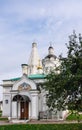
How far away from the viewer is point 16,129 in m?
25.2

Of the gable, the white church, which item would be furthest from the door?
the gable

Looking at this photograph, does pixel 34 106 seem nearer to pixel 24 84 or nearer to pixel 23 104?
pixel 23 104

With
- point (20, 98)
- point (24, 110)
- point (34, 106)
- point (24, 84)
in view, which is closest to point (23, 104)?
point (24, 110)

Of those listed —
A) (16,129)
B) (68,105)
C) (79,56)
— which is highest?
(79,56)

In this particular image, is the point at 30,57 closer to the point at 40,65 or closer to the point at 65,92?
the point at 40,65

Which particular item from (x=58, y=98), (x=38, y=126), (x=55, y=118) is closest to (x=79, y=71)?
(x=58, y=98)

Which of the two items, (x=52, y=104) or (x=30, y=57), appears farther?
(x=30, y=57)

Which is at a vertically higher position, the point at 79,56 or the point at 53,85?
the point at 79,56

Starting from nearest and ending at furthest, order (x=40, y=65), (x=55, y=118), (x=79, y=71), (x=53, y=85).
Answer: (x=79, y=71) → (x=53, y=85) → (x=55, y=118) → (x=40, y=65)

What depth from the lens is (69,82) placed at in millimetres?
23578

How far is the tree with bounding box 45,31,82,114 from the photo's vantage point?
2347 cm

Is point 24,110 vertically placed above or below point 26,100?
below

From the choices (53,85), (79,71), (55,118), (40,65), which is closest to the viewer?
(79,71)

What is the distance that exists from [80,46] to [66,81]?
9.42ft
